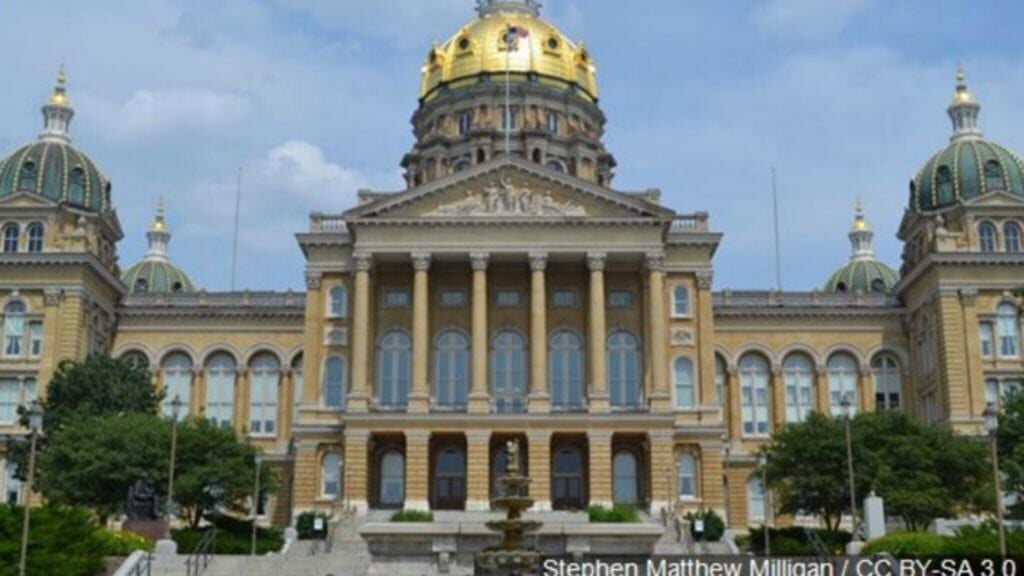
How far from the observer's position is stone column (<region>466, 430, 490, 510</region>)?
6347cm

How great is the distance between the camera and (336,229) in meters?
70.4

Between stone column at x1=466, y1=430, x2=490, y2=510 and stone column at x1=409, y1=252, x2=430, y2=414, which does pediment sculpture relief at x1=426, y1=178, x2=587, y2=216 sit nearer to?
stone column at x1=409, y1=252, x2=430, y2=414

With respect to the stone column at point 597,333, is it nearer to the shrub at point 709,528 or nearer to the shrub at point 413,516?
the shrub at point 709,528

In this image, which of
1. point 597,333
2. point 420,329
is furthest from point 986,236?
point 420,329

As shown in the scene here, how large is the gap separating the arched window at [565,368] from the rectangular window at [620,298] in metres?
2.61

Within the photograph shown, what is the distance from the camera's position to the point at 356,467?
6388 centimetres

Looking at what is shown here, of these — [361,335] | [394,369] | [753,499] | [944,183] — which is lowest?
[753,499]

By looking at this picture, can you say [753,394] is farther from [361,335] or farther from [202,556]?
[202,556]

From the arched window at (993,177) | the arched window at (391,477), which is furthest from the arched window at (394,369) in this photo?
the arched window at (993,177)

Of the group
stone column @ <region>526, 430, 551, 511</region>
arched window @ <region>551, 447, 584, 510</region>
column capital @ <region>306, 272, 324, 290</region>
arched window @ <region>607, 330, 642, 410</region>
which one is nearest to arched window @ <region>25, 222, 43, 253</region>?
column capital @ <region>306, 272, 324, 290</region>

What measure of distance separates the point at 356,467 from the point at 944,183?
35850 millimetres

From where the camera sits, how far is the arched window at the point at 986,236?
7150cm

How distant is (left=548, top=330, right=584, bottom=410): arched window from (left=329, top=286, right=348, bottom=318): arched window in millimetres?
10865

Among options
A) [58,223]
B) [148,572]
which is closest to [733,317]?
[58,223]
